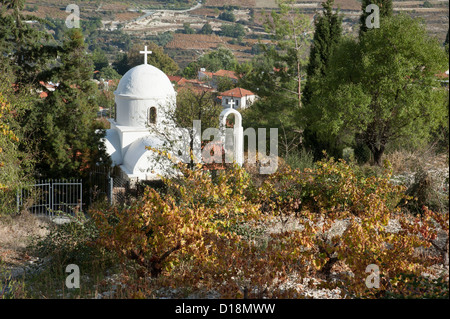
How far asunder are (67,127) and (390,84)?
12583 mm

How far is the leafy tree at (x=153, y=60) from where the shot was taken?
212ft

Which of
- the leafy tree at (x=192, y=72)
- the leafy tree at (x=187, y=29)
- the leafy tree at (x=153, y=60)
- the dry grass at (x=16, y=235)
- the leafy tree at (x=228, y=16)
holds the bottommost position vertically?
the dry grass at (x=16, y=235)

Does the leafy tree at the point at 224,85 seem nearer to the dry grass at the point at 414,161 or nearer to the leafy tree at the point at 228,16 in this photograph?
the dry grass at the point at 414,161

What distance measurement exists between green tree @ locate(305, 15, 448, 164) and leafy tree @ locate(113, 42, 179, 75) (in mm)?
48055

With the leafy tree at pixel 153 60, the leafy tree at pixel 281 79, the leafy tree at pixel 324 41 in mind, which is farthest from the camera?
the leafy tree at pixel 153 60

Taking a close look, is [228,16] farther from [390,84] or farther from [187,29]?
[390,84]

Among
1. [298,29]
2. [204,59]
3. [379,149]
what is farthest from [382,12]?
[204,59]

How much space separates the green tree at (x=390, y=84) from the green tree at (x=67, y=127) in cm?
936

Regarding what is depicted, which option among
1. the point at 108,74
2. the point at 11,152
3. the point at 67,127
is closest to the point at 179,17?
the point at 108,74

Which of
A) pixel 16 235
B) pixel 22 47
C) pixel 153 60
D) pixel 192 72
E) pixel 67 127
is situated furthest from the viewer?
pixel 192 72

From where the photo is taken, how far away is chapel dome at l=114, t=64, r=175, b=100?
70.8ft

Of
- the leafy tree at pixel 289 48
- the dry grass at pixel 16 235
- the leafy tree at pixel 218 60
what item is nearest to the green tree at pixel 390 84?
the leafy tree at pixel 289 48

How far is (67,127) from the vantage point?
1978 cm

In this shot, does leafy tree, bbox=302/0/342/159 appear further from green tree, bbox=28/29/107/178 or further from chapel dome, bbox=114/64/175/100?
green tree, bbox=28/29/107/178
